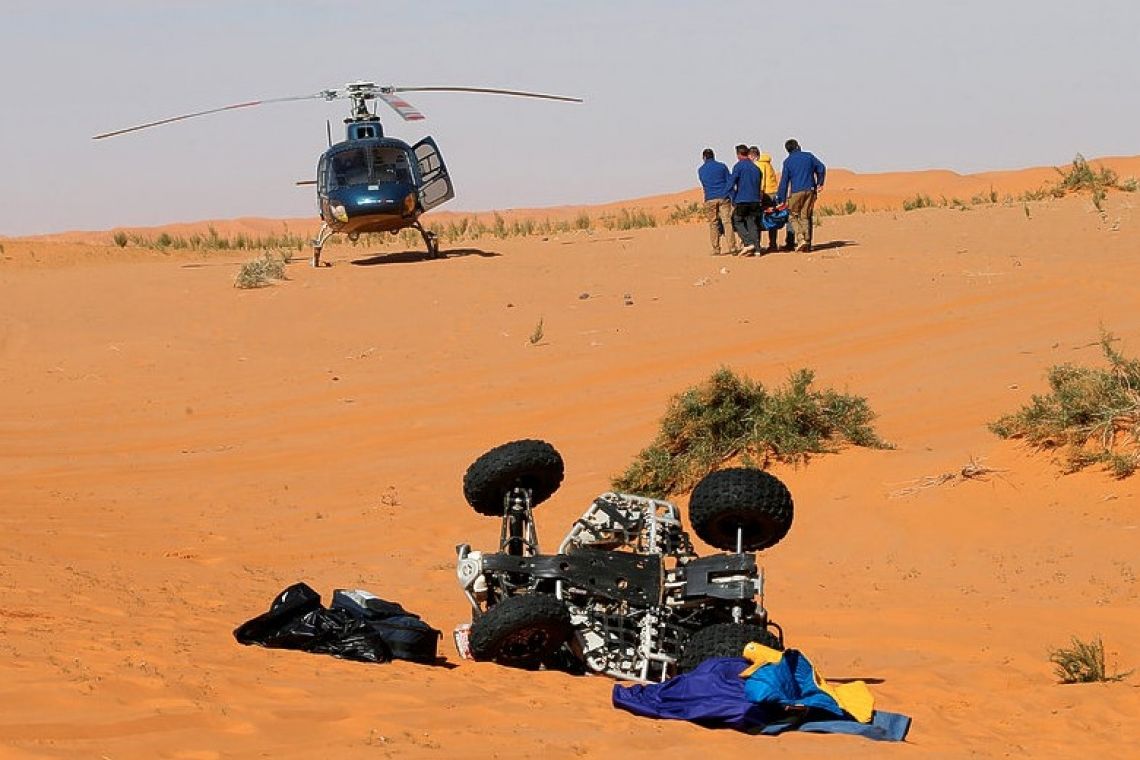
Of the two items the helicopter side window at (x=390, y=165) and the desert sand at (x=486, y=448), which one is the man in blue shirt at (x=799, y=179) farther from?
the helicopter side window at (x=390, y=165)

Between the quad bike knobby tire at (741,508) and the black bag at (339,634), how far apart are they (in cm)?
149

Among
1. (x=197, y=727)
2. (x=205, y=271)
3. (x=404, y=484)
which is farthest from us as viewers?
(x=205, y=271)

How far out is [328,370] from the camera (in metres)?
20.3

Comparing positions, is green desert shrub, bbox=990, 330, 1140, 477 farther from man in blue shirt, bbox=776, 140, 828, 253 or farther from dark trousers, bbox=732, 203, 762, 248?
dark trousers, bbox=732, 203, 762, 248

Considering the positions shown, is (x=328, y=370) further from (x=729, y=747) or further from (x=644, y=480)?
(x=729, y=747)

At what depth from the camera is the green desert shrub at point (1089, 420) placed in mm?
12148

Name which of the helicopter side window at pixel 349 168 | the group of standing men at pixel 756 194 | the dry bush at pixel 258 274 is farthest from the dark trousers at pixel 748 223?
the dry bush at pixel 258 274

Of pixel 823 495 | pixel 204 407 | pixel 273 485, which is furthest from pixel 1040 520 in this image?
pixel 204 407

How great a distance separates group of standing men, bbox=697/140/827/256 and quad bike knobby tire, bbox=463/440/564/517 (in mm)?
15653

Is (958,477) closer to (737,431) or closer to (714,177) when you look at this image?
(737,431)

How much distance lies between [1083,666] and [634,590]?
89.5 inches

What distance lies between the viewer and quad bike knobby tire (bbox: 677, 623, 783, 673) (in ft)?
25.2

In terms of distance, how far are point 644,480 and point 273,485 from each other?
367 centimetres

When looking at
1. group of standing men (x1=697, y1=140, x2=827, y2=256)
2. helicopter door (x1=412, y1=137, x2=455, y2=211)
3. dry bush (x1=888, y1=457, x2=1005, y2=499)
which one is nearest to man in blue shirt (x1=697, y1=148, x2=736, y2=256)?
group of standing men (x1=697, y1=140, x2=827, y2=256)
